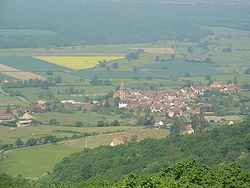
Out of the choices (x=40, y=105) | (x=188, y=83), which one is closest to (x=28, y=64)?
(x=188, y=83)

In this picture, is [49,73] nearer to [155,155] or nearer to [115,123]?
[115,123]

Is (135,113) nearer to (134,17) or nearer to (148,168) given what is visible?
(148,168)

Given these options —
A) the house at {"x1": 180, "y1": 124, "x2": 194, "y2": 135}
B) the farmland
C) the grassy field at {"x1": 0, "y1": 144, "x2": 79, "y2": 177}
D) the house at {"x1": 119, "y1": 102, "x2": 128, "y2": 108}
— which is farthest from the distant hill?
the grassy field at {"x1": 0, "y1": 144, "x2": 79, "y2": 177}

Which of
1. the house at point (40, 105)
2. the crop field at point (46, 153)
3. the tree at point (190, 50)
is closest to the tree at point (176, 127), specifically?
the crop field at point (46, 153)

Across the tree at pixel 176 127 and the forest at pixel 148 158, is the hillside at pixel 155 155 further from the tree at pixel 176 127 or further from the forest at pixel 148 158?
the tree at pixel 176 127

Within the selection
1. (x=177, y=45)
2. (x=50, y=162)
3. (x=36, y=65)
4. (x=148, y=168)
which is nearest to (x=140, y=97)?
(x=36, y=65)

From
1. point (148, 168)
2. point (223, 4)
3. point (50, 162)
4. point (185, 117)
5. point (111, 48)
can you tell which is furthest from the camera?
point (223, 4)

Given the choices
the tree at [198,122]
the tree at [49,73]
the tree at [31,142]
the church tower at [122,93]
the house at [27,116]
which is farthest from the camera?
the tree at [49,73]
